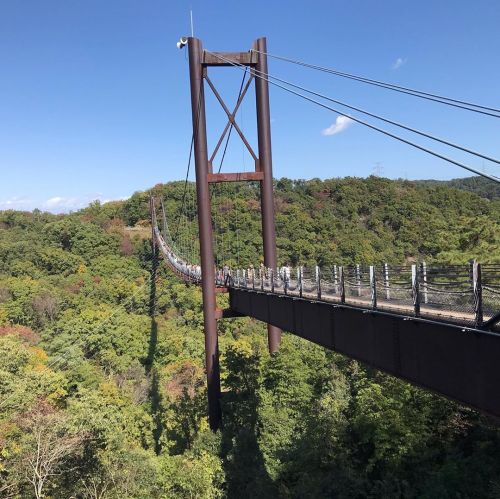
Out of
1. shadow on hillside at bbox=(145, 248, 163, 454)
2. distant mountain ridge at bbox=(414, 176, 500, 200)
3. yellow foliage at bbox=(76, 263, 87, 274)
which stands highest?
distant mountain ridge at bbox=(414, 176, 500, 200)

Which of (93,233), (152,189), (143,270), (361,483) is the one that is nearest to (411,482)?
(361,483)

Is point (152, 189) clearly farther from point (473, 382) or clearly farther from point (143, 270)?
point (473, 382)

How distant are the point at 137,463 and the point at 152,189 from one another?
7030 cm

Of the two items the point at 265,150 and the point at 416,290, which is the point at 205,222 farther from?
the point at 416,290

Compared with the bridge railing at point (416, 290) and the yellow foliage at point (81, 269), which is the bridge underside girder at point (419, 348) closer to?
the bridge railing at point (416, 290)

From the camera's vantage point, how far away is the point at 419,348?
21.3 feet

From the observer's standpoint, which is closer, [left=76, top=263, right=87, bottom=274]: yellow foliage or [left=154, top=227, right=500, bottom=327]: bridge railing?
[left=154, top=227, right=500, bottom=327]: bridge railing

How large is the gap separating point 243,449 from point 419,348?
35.8 ft

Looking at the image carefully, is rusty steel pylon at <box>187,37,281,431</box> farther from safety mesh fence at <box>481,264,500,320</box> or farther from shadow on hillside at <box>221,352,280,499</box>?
safety mesh fence at <box>481,264,500,320</box>

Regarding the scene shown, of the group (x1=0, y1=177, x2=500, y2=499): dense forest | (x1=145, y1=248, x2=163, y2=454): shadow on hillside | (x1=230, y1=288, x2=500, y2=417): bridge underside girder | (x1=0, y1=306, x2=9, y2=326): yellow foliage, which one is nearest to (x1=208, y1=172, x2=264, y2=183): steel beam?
(x1=0, y1=177, x2=500, y2=499): dense forest

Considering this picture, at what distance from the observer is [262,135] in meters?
19.0

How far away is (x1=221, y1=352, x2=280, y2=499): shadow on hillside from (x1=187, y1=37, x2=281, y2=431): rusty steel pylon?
0.74m

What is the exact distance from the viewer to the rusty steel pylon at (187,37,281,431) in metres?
18.3

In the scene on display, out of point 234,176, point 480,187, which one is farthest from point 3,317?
point 480,187
